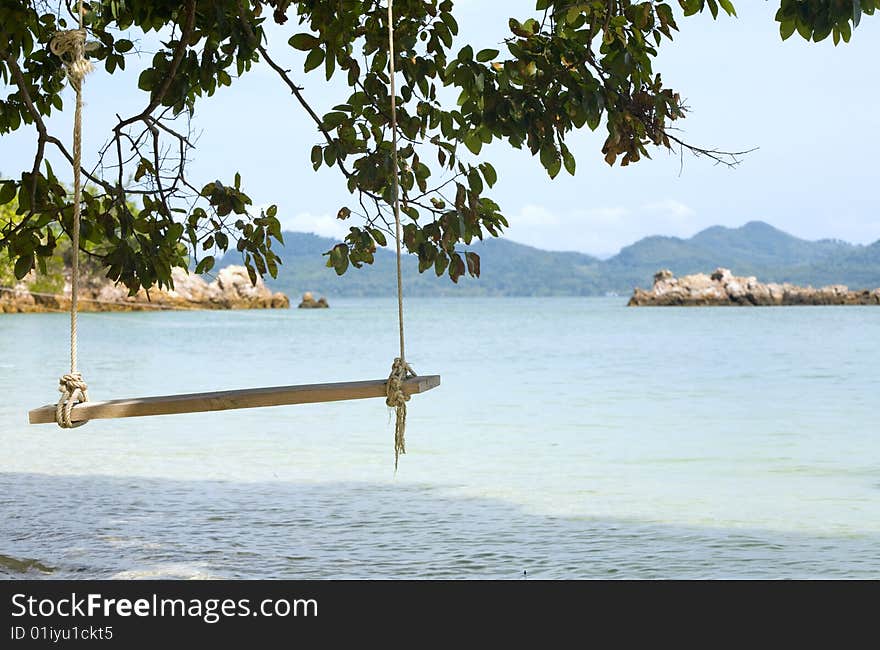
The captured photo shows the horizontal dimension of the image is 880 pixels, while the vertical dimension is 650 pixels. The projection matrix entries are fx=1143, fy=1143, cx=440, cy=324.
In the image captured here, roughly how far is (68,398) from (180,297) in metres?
56.7

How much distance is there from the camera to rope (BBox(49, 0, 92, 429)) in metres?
3.66

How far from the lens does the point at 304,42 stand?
14.8 feet

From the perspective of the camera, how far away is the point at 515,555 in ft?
19.2

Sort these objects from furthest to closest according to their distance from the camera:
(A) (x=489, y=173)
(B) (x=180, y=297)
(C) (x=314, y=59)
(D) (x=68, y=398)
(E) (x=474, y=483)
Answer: (B) (x=180, y=297) < (E) (x=474, y=483) < (C) (x=314, y=59) < (A) (x=489, y=173) < (D) (x=68, y=398)

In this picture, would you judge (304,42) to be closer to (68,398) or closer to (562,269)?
(68,398)

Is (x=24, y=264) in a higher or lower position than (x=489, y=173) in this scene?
lower

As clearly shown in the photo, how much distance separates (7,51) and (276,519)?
3.06 m

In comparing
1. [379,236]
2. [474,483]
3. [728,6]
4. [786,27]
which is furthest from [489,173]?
[474,483]

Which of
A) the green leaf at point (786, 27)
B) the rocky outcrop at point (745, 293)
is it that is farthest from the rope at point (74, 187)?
the rocky outcrop at point (745, 293)

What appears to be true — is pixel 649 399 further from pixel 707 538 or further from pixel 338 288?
pixel 338 288

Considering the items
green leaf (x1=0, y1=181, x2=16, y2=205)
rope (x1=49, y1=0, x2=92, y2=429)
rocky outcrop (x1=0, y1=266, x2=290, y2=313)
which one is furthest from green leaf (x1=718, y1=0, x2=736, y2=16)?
rocky outcrop (x1=0, y1=266, x2=290, y2=313)

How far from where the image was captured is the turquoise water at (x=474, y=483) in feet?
Result: 18.9

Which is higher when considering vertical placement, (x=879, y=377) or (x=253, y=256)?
(x=253, y=256)
